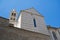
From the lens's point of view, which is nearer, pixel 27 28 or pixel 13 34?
pixel 13 34

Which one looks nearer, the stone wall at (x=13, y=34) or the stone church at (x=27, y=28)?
the stone wall at (x=13, y=34)

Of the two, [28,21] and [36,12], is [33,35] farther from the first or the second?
[36,12]

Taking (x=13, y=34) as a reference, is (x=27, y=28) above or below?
above

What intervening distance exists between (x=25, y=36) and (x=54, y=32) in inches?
386

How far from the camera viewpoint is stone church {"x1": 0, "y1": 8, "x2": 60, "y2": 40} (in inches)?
368

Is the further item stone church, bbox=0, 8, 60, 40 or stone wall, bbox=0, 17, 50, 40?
stone church, bbox=0, 8, 60, 40

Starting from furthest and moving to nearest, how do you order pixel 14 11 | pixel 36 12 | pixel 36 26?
1. pixel 14 11
2. pixel 36 12
3. pixel 36 26

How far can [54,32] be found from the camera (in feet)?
60.1

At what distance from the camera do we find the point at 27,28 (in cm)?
1425

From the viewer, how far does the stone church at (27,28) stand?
368 inches

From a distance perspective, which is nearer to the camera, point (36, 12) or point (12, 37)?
point (12, 37)

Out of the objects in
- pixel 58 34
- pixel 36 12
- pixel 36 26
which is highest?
pixel 36 12

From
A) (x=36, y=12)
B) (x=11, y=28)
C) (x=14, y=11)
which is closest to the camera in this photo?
(x=11, y=28)

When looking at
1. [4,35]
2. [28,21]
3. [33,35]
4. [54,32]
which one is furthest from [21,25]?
[54,32]
